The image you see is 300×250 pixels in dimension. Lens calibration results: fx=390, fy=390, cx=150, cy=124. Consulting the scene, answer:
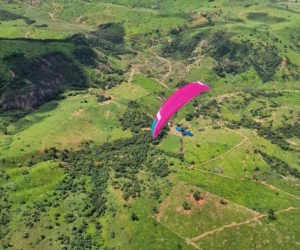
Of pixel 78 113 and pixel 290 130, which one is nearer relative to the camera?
pixel 78 113

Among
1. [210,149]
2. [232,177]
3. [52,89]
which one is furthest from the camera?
[52,89]

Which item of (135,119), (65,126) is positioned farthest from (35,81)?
(135,119)

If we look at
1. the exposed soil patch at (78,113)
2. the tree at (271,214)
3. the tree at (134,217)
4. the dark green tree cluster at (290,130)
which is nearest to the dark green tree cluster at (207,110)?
the dark green tree cluster at (290,130)

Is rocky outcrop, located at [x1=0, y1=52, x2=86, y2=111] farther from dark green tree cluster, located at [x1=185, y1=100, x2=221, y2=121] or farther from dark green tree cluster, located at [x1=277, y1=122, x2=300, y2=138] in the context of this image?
dark green tree cluster, located at [x1=277, y1=122, x2=300, y2=138]

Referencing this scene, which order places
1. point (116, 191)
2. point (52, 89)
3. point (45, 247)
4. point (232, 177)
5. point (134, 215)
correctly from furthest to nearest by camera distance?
1. point (52, 89)
2. point (232, 177)
3. point (116, 191)
4. point (134, 215)
5. point (45, 247)

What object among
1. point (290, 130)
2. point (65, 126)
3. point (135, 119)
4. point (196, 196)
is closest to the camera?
point (196, 196)

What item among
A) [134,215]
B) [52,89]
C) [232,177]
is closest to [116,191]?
[134,215]

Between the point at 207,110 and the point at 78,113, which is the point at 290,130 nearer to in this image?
the point at 207,110

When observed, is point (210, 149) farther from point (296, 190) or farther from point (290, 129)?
point (290, 129)

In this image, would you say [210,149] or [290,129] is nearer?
[210,149]
